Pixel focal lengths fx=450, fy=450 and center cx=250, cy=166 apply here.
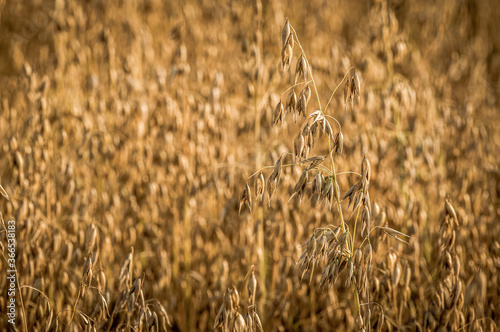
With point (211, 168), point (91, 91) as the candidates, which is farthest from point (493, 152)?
point (91, 91)

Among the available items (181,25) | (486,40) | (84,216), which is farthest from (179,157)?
(486,40)

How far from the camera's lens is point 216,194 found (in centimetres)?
242

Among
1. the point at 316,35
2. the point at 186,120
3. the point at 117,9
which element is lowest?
the point at 186,120

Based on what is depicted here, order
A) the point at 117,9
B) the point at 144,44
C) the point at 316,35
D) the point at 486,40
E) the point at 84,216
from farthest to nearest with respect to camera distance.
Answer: the point at 486,40 → the point at 316,35 → the point at 117,9 → the point at 144,44 → the point at 84,216

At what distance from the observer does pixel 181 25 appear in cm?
246

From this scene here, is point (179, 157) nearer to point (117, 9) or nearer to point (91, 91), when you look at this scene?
point (91, 91)

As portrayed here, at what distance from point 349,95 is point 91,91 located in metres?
1.87

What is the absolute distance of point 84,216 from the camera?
219cm

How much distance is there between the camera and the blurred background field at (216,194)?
1935 millimetres

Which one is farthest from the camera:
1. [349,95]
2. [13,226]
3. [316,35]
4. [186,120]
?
[316,35]

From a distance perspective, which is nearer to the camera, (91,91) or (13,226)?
(13,226)

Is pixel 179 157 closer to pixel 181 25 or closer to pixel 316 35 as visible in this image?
pixel 181 25

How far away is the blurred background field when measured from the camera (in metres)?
1.93

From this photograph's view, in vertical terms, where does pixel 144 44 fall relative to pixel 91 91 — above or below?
above
